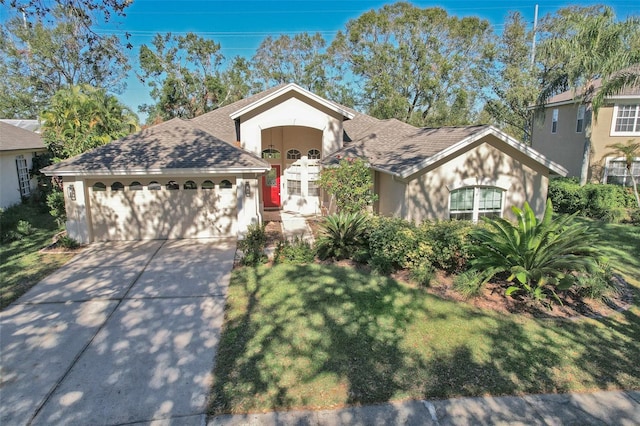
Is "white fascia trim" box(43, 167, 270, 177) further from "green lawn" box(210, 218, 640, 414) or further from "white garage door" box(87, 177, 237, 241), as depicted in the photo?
"green lawn" box(210, 218, 640, 414)

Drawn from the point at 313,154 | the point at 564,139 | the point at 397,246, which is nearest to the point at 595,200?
the point at 564,139

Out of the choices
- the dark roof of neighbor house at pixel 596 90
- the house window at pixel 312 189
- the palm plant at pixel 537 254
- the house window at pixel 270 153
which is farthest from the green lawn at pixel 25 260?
the dark roof of neighbor house at pixel 596 90

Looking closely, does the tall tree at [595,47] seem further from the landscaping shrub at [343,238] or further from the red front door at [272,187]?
the landscaping shrub at [343,238]

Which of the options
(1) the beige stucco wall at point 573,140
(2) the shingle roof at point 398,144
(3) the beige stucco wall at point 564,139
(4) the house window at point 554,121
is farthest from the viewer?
(4) the house window at point 554,121

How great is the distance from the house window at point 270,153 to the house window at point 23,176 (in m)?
12.0

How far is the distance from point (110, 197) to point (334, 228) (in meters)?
7.58

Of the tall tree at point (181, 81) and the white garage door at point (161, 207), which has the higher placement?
the tall tree at point (181, 81)

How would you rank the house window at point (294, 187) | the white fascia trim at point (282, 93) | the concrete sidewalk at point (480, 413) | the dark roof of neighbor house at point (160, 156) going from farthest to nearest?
the house window at point (294, 187), the white fascia trim at point (282, 93), the dark roof of neighbor house at point (160, 156), the concrete sidewalk at point (480, 413)

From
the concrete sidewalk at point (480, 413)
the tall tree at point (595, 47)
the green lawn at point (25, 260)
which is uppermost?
the tall tree at point (595, 47)

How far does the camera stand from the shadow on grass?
5.75m

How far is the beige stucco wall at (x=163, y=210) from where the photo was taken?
13367 millimetres

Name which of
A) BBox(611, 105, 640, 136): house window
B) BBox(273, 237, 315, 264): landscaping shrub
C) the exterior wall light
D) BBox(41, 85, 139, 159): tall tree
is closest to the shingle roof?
BBox(273, 237, 315, 264): landscaping shrub

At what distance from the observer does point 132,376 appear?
6059 millimetres

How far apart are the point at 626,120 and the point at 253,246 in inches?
858
